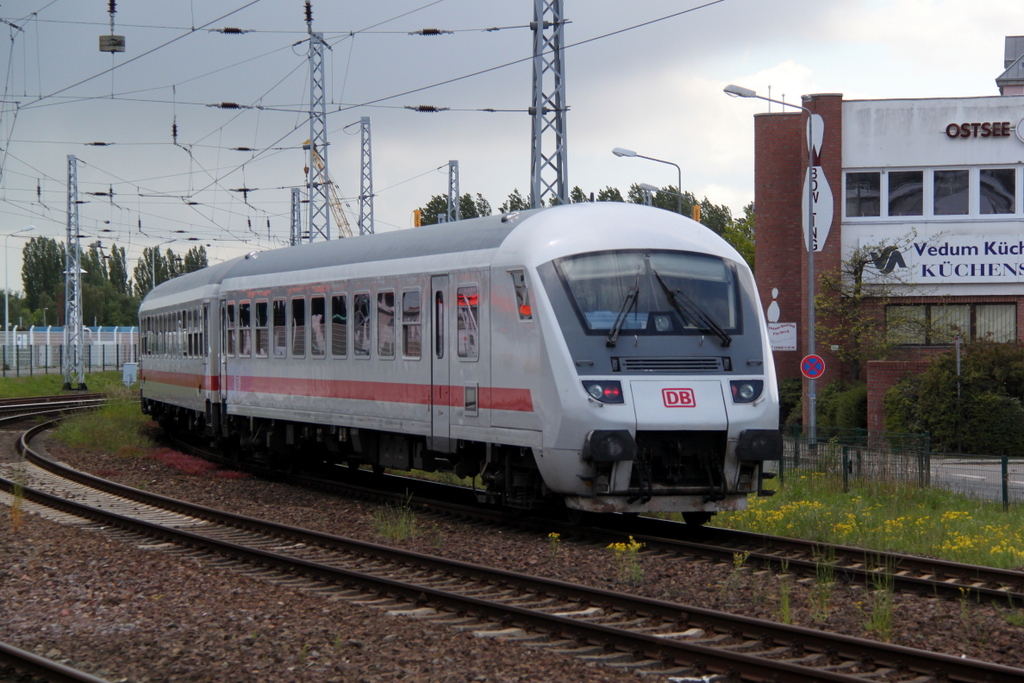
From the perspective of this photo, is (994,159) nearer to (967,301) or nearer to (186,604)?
(967,301)

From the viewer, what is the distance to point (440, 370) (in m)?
14.2

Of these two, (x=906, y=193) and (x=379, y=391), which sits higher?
(x=906, y=193)

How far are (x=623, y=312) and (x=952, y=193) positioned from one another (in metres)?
22.8

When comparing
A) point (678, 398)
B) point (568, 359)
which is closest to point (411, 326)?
point (568, 359)

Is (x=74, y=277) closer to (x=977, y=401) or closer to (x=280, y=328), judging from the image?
(x=280, y=328)

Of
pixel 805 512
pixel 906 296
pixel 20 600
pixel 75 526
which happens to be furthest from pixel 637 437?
pixel 906 296

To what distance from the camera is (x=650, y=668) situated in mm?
7570

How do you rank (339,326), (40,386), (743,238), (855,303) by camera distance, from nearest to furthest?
(339,326) < (855,303) < (40,386) < (743,238)

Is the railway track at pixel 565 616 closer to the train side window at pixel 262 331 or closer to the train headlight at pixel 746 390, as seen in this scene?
the train headlight at pixel 746 390

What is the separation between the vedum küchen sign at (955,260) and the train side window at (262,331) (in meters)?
18.3

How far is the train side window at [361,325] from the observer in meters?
16.1

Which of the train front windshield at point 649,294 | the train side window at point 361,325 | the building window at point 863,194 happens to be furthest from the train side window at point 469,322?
the building window at point 863,194

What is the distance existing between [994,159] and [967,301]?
3799 mm

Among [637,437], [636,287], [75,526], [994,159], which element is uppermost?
[994,159]
